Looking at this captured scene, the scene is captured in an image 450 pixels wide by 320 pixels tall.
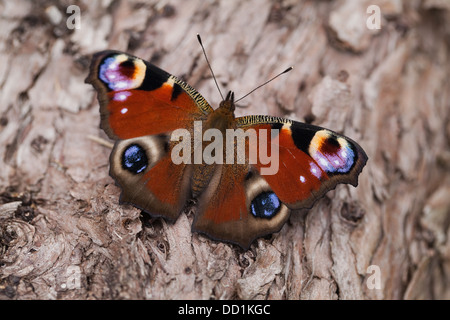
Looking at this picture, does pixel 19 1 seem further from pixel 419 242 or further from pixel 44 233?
pixel 419 242

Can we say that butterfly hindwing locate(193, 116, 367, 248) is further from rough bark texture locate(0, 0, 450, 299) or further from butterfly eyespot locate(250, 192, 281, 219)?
rough bark texture locate(0, 0, 450, 299)

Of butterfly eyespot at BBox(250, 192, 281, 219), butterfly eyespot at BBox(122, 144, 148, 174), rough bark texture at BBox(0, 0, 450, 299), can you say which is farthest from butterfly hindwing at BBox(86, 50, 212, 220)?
butterfly eyespot at BBox(250, 192, 281, 219)

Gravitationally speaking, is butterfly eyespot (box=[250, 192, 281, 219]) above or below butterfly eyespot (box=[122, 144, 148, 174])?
below

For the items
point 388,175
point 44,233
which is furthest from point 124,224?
point 388,175

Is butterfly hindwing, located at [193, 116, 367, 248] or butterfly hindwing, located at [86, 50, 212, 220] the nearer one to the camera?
butterfly hindwing, located at [193, 116, 367, 248]

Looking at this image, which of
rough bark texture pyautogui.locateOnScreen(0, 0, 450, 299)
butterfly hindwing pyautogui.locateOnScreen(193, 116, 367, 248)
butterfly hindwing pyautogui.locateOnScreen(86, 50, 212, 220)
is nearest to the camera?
rough bark texture pyautogui.locateOnScreen(0, 0, 450, 299)

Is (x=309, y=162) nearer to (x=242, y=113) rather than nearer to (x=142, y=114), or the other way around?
(x=242, y=113)

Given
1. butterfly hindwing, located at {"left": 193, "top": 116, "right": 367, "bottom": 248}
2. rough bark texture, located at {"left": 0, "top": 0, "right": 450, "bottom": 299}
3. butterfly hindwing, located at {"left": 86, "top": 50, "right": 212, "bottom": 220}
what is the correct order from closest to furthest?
rough bark texture, located at {"left": 0, "top": 0, "right": 450, "bottom": 299} < butterfly hindwing, located at {"left": 193, "top": 116, "right": 367, "bottom": 248} < butterfly hindwing, located at {"left": 86, "top": 50, "right": 212, "bottom": 220}
